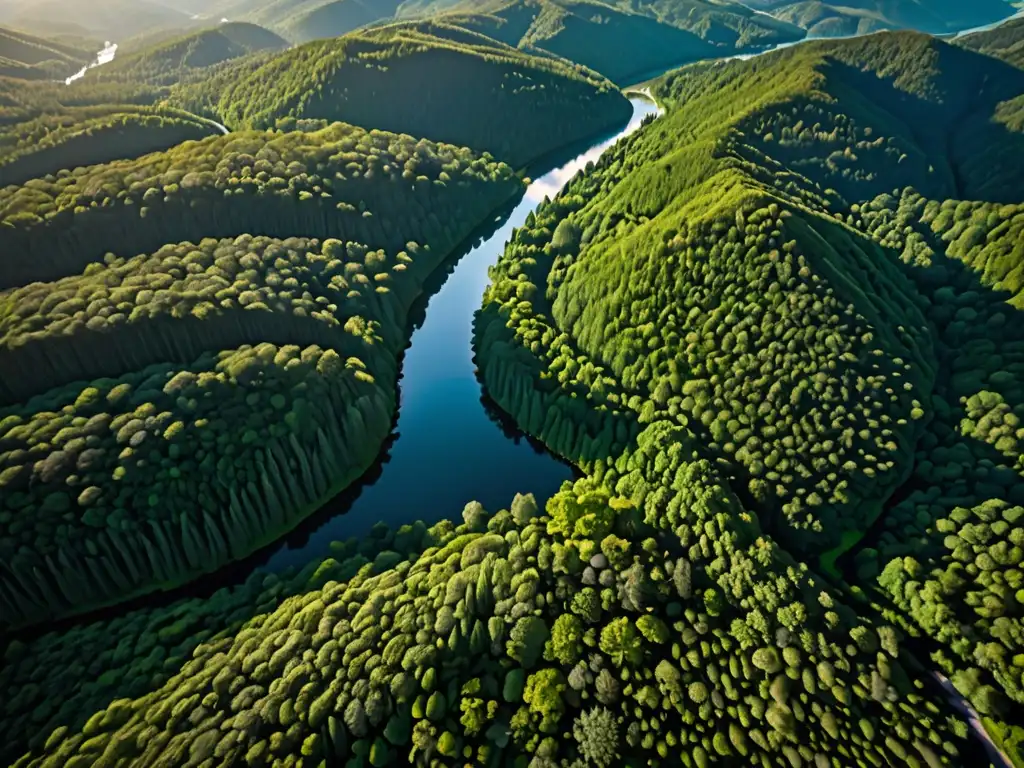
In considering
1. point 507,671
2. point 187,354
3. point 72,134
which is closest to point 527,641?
point 507,671

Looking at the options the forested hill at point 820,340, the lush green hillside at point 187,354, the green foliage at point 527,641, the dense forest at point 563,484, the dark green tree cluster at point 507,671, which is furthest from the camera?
the lush green hillside at point 187,354

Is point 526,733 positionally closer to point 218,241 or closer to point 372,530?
point 372,530

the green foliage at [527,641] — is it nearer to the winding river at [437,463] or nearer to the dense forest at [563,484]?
the dense forest at [563,484]

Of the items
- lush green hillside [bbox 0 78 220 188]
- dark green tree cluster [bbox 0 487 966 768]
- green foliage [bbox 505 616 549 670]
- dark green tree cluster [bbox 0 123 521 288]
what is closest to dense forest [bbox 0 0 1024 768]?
dark green tree cluster [bbox 0 487 966 768]

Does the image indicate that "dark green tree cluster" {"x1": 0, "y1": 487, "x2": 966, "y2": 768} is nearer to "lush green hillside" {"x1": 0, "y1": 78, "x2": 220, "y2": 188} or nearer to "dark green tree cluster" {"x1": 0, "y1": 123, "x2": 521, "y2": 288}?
"dark green tree cluster" {"x1": 0, "y1": 123, "x2": 521, "y2": 288}

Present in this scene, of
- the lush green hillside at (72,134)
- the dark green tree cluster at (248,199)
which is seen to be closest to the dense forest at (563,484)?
the dark green tree cluster at (248,199)

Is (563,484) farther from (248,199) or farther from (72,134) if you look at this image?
(72,134)
